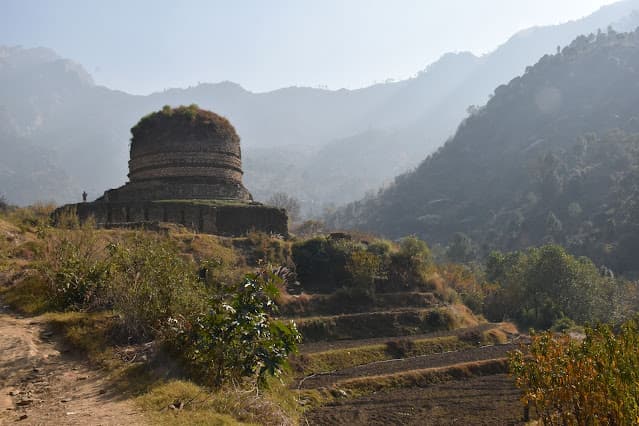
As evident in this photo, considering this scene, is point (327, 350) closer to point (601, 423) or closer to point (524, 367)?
point (524, 367)

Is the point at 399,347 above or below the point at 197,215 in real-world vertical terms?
below

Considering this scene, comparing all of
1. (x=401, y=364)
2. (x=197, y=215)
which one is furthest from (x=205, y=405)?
(x=197, y=215)

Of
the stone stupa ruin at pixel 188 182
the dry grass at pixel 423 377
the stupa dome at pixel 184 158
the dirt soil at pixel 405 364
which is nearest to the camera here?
the dry grass at pixel 423 377

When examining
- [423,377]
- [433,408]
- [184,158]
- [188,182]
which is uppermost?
[184,158]

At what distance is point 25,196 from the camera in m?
184

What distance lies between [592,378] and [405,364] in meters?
12.3

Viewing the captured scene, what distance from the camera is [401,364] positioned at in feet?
59.3

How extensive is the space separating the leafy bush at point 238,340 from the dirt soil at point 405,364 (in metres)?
6.86

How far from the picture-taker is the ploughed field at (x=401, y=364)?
43.0ft

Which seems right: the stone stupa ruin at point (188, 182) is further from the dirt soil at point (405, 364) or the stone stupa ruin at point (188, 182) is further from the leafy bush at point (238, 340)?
the leafy bush at point (238, 340)

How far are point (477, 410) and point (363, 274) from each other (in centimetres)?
1225

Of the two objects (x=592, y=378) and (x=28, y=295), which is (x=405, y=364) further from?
(x=28, y=295)

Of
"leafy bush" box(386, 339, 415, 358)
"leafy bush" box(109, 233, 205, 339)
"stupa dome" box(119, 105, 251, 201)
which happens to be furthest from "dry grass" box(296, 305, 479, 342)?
"stupa dome" box(119, 105, 251, 201)

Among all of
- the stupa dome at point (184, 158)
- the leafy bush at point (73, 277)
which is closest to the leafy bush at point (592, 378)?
the leafy bush at point (73, 277)
